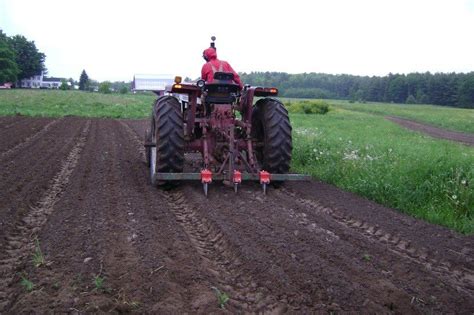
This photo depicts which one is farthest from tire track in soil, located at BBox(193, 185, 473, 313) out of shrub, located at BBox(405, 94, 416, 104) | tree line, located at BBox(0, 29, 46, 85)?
tree line, located at BBox(0, 29, 46, 85)

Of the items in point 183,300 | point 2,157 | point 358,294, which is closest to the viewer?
point 183,300

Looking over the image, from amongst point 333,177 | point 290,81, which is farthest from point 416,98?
point 333,177

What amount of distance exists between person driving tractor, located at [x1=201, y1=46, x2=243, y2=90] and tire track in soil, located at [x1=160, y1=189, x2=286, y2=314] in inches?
106

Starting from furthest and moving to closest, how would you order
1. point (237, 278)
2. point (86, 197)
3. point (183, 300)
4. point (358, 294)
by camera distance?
point (86, 197), point (237, 278), point (358, 294), point (183, 300)

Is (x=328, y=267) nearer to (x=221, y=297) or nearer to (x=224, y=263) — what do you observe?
(x=224, y=263)

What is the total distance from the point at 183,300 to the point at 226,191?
3.67m

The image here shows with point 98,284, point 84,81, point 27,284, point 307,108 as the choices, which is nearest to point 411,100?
point 307,108

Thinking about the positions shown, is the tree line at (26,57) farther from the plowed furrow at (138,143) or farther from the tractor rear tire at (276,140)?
the tractor rear tire at (276,140)

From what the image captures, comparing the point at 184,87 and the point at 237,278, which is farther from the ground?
the point at 184,87

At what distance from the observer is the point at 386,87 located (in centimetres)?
9194

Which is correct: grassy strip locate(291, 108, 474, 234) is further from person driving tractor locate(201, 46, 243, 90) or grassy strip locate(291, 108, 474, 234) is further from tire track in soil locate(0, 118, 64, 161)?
tire track in soil locate(0, 118, 64, 161)

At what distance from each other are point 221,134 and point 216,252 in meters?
3.20

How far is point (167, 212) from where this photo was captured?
5672 mm

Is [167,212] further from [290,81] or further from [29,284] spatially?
[290,81]
